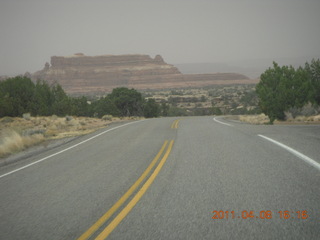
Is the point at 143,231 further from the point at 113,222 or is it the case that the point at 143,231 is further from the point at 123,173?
the point at 123,173

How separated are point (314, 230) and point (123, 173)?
429cm

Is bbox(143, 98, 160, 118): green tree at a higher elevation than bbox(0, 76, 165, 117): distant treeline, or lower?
lower

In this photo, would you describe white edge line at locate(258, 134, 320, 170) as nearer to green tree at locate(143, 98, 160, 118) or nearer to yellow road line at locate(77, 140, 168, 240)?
yellow road line at locate(77, 140, 168, 240)

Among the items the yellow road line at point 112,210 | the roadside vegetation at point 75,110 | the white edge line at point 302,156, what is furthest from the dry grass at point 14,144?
the white edge line at point 302,156

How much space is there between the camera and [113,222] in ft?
13.5

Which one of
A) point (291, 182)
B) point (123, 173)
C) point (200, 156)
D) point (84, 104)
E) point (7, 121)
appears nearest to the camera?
point (291, 182)

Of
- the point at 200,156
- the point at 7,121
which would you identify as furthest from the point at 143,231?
the point at 7,121

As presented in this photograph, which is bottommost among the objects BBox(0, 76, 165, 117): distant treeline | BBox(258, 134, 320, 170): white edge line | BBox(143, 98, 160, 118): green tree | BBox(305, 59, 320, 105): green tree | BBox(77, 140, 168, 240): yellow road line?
BBox(143, 98, 160, 118): green tree

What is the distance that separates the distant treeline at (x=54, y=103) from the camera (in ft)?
99.8

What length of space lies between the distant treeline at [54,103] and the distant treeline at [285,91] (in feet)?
73.9
